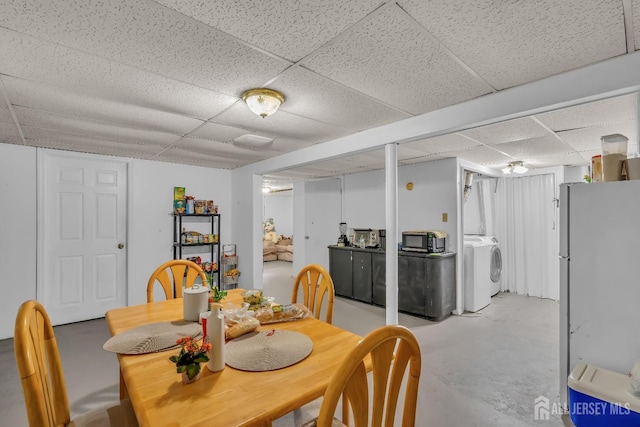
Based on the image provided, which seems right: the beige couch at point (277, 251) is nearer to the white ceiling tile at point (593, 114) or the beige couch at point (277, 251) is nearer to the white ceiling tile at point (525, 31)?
the white ceiling tile at point (593, 114)

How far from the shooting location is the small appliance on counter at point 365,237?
492cm

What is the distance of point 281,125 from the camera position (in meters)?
2.90

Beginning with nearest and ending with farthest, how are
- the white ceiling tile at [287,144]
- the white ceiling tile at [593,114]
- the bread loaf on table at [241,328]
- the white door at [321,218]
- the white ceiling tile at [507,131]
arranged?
the bread loaf on table at [241,328], the white ceiling tile at [593,114], the white ceiling tile at [507,131], the white ceiling tile at [287,144], the white door at [321,218]

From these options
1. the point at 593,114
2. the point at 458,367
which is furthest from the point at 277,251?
the point at 593,114

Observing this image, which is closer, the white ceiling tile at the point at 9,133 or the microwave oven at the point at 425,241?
the white ceiling tile at the point at 9,133

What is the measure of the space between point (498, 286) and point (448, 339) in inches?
103

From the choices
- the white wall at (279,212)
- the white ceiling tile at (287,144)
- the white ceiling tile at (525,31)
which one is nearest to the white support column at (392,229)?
the white ceiling tile at (287,144)

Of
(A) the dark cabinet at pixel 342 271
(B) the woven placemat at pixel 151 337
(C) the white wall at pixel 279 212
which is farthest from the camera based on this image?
(C) the white wall at pixel 279 212

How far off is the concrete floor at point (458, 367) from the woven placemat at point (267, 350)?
2.83ft

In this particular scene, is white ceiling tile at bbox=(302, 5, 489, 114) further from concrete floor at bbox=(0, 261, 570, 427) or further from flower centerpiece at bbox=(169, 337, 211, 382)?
concrete floor at bbox=(0, 261, 570, 427)

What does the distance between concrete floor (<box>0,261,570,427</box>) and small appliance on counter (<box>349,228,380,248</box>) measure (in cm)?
105

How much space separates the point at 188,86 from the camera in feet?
6.70

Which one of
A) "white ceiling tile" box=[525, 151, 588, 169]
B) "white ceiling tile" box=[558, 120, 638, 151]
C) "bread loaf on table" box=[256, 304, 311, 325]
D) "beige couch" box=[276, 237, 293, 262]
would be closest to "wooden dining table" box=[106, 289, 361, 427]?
"bread loaf on table" box=[256, 304, 311, 325]

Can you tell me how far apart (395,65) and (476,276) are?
3.59 meters
